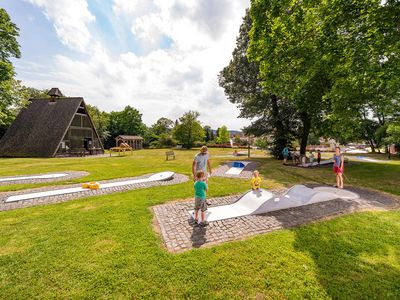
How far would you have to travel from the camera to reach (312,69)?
884 centimetres

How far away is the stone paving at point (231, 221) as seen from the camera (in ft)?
16.4

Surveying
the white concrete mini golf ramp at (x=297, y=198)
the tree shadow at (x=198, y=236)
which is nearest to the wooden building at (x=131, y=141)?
the white concrete mini golf ramp at (x=297, y=198)

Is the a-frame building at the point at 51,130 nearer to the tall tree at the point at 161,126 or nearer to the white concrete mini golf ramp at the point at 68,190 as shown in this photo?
the white concrete mini golf ramp at the point at 68,190

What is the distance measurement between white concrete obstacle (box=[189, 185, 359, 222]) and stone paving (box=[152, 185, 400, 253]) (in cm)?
24

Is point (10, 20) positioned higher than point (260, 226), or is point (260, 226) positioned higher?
point (10, 20)

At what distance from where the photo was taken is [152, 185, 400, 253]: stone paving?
16.4 ft

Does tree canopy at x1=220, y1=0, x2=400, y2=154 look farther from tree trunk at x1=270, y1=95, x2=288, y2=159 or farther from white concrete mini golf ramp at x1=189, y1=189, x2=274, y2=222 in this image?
tree trunk at x1=270, y1=95, x2=288, y2=159

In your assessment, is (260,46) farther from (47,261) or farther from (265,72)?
(47,261)

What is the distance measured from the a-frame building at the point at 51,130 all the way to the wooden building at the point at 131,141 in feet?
53.8

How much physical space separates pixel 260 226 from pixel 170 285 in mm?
3251

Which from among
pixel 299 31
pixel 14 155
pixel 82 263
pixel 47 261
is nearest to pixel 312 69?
pixel 299 31

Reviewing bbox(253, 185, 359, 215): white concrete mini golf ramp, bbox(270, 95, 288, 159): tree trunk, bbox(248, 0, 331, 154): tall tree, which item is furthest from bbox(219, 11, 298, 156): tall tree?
bbox(253, 185, 359, 215): white concrete mini golf ramp

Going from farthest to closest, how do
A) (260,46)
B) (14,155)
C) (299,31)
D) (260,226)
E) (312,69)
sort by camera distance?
(14,155)
(260,46)
(299,31)
(312,69)
(260,226)

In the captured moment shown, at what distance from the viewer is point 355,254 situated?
4.28 metres
